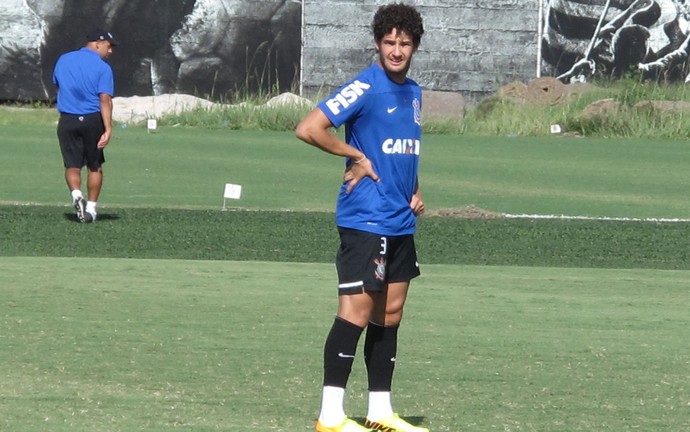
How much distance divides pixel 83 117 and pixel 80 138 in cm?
21

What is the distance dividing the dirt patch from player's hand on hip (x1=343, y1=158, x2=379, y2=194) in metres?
9.87

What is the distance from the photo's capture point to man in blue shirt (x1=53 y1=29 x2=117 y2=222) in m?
13.8

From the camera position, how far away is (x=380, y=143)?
5.59 metres

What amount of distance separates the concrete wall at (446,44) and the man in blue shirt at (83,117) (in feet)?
44.2

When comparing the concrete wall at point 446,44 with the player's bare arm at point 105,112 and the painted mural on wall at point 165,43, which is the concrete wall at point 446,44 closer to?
the painted mural on wall at point 165,43

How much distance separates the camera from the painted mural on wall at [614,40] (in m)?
27.7

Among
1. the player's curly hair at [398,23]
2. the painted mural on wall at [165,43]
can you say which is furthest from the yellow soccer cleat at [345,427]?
the painted mural on wall at [165,43]

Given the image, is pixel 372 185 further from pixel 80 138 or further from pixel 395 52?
pixel 80 138

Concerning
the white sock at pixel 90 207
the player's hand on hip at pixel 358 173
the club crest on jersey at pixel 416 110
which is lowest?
the white sock at pixel 90 207

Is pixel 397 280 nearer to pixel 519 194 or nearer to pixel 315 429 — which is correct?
pixel 315 429

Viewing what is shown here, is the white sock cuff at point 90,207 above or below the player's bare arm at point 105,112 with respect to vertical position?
below

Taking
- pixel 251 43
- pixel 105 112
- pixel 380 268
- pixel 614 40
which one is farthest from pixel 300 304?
pixel 614 40

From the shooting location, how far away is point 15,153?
19594 millimetres

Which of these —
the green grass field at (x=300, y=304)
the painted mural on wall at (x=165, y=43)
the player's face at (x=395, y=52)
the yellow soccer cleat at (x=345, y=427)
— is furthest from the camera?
the painted mural on wall at (x=165, y=43)
